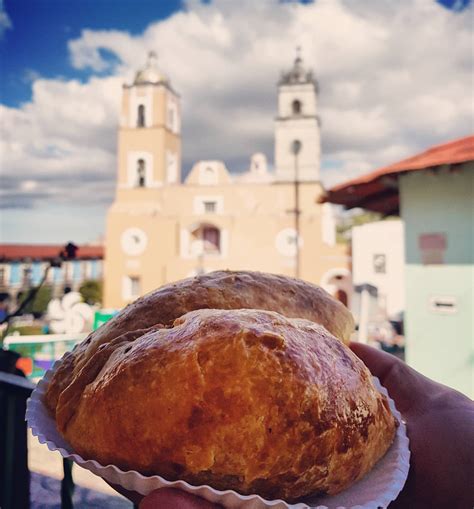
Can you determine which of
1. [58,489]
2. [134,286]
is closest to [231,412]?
[58,489]

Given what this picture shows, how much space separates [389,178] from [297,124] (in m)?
13.4

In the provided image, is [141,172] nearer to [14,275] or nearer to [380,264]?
[14,275]

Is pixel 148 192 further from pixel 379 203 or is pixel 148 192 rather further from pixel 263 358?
pixel 263 358

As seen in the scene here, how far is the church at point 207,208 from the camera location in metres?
15.1

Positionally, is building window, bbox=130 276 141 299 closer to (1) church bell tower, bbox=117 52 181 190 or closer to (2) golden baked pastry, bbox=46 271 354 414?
(1) church bell tower, bbox=117 52 181 190

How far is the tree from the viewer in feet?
61.6

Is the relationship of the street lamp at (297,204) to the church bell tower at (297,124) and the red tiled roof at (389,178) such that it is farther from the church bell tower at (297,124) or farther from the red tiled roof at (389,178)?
the red tiled roof at (389,178)

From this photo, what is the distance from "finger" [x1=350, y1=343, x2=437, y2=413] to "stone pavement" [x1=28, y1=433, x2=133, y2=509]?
0.65 metres

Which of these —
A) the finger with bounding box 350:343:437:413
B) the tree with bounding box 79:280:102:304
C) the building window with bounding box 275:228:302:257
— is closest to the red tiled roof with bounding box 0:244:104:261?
the tree with bounding box 79:280:102:304

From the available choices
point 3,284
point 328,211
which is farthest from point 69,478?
point 3,284

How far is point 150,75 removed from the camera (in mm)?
17219

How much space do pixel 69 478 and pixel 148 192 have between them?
15.9 m

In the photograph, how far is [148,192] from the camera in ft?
53.8

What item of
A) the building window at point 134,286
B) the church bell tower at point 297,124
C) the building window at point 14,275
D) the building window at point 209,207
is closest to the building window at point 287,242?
the church bell tower at point 297,124
